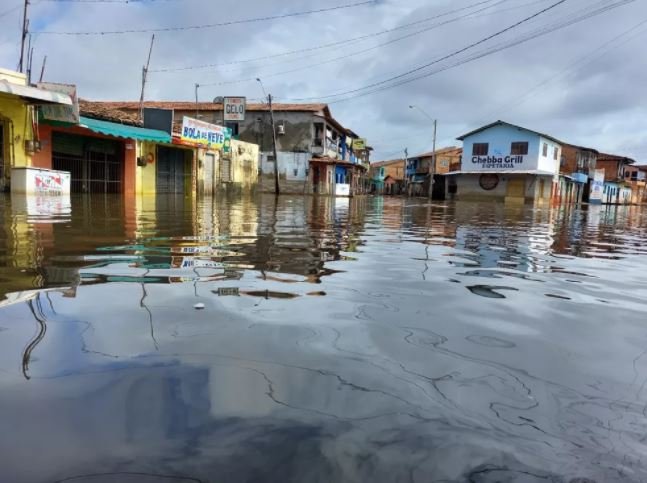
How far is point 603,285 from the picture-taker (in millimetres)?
4562

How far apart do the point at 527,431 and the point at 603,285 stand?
3.36 metres

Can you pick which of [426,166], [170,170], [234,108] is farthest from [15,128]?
[426,166]

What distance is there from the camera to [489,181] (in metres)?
45.2

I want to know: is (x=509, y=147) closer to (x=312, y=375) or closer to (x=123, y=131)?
(x=123, y=131)

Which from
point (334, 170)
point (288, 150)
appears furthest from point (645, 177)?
point (288, 150)

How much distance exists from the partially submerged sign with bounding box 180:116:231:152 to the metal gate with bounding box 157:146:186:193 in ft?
4.33

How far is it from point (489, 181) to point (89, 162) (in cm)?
3495

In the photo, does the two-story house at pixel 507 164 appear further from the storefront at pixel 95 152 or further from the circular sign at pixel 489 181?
the storefront at pixel 95 152

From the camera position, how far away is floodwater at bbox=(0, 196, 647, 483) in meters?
1.55

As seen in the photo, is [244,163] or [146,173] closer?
[146,173]

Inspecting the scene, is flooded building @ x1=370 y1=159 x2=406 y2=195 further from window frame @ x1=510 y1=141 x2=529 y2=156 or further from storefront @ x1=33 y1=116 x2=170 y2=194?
storefront @ x1=33 y1=116 x2=170 y2=194

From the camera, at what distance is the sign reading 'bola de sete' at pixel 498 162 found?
43.5m

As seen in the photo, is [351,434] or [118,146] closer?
[351,434]

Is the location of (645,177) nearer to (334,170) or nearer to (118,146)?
(334,170)
